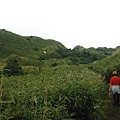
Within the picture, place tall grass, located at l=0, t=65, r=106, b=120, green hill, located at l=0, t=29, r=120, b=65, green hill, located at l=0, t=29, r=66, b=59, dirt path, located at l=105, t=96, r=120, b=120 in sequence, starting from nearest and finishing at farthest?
tall grass, located at l=0, t=65, r=106, b=120 → dirt path, located at l=105, t=96, r=120, b=120 → green hill, located at l=0, t=29, r=120, b=65 → green hill, located at l=0, t=29, r=66, b=59

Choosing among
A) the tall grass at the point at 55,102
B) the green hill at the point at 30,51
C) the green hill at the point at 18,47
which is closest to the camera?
the tall grass at the point at 55,102

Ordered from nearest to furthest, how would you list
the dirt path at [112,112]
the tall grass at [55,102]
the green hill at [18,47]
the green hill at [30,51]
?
1. the tall grass at [55,102]
2. the dirt path at [112,112]
3. the green hill at [30,51]
4. the green hill at [18,47]

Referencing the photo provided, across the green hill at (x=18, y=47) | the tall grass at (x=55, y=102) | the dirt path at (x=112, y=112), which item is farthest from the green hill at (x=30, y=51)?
the tall grass at (x=55, y=102)

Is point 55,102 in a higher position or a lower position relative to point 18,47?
lower

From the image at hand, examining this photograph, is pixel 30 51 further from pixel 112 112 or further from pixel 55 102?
pixel 55 102

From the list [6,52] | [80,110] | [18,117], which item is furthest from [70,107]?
[6,52]

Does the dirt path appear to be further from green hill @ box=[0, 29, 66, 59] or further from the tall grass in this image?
green hill @ box=[0, 29, 66, 59]

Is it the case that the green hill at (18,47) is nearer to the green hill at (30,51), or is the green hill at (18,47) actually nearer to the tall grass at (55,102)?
the green hill at (30,51)

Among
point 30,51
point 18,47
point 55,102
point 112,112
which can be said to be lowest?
Answer: point 112,112

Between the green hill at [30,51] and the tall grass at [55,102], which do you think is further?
the green hill at [30,51]

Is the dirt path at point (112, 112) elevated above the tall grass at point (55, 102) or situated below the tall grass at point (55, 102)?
below

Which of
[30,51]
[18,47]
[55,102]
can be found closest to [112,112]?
[55,102]

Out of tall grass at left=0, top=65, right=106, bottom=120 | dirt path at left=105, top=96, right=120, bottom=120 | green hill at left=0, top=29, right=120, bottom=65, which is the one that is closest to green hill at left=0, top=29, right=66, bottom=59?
green hill at left=0, top=29, right=120, bottom=65

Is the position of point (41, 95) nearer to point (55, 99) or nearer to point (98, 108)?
point (55, 99)
